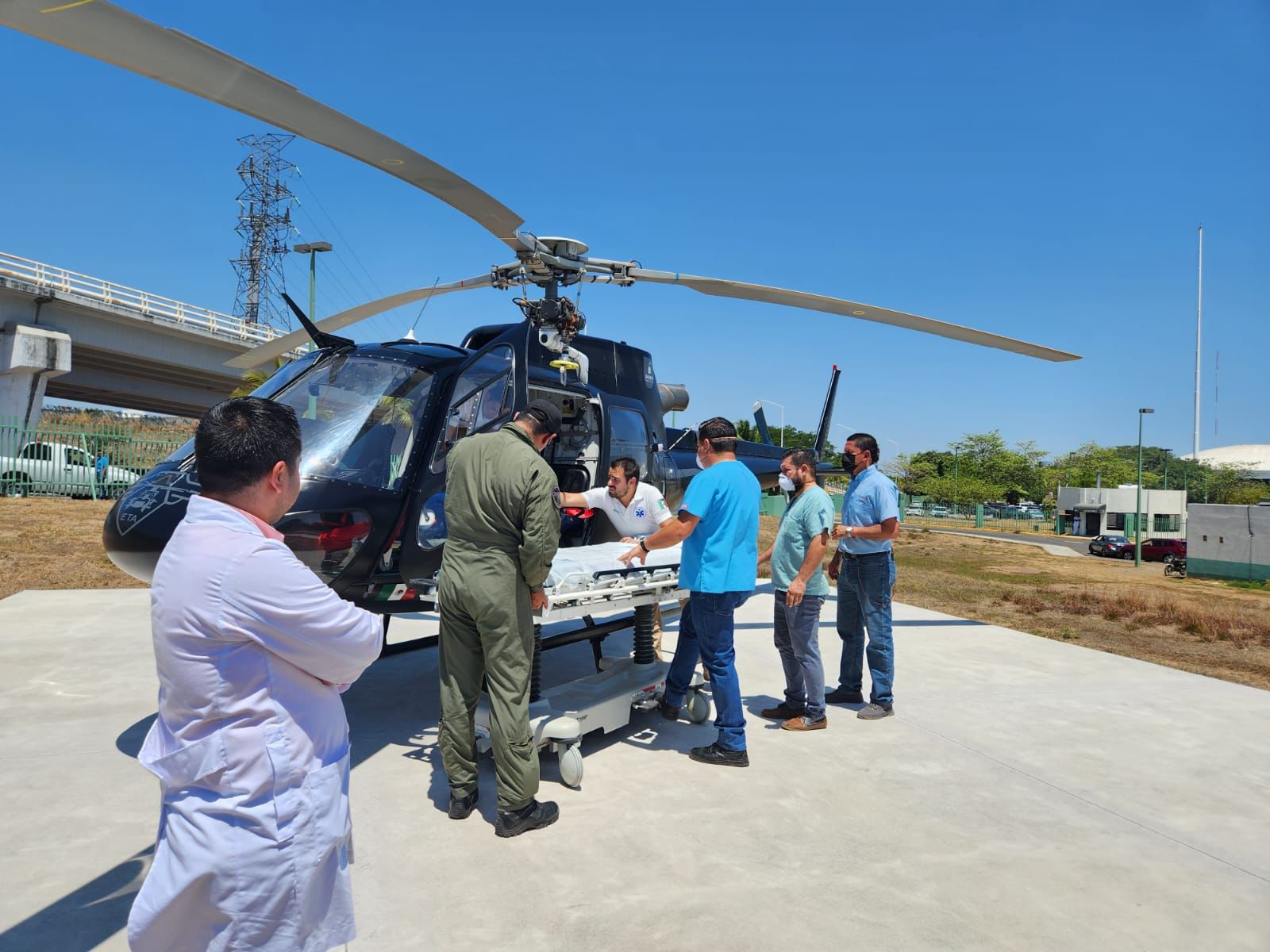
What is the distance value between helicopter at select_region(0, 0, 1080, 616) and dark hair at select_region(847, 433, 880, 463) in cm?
147

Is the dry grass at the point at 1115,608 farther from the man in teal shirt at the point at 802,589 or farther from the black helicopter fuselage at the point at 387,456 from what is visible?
Answer: the black helicopter fuselage at the point at 387,456

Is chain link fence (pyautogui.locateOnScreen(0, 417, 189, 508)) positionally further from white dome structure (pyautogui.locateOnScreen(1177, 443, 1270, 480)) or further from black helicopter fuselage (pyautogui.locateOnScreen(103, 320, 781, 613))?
white dome structure (pyautogui.locateOnScreen(1177, 443, 1270, 480))

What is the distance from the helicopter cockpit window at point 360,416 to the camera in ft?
14.4

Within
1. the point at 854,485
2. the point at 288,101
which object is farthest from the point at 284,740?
the point at 854,485

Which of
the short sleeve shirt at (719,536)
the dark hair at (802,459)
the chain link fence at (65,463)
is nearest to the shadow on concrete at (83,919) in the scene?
the short sleeve shirt at (719,536)

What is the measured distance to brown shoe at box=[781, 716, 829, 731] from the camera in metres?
5.10

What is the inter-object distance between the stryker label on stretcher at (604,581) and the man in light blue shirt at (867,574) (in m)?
1.32

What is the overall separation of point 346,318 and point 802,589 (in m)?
4.60

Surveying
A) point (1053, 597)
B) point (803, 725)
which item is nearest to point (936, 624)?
point (803, 725)

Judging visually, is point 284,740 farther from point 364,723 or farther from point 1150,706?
point 1150,706

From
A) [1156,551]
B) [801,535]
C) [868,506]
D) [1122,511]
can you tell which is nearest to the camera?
[801,535]

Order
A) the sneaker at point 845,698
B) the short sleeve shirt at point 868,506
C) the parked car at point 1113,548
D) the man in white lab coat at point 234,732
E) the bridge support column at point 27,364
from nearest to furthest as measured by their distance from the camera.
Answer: the man in white lab coat at point 234,732
the short sleeve shirt at point 868,506
the sneaker at point 845,698
the bridge support column at point 27,364
the parked car at point 1113,548

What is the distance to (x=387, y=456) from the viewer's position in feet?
15.0

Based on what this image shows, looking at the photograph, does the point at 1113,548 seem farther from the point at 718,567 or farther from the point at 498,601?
the point at 498,601
